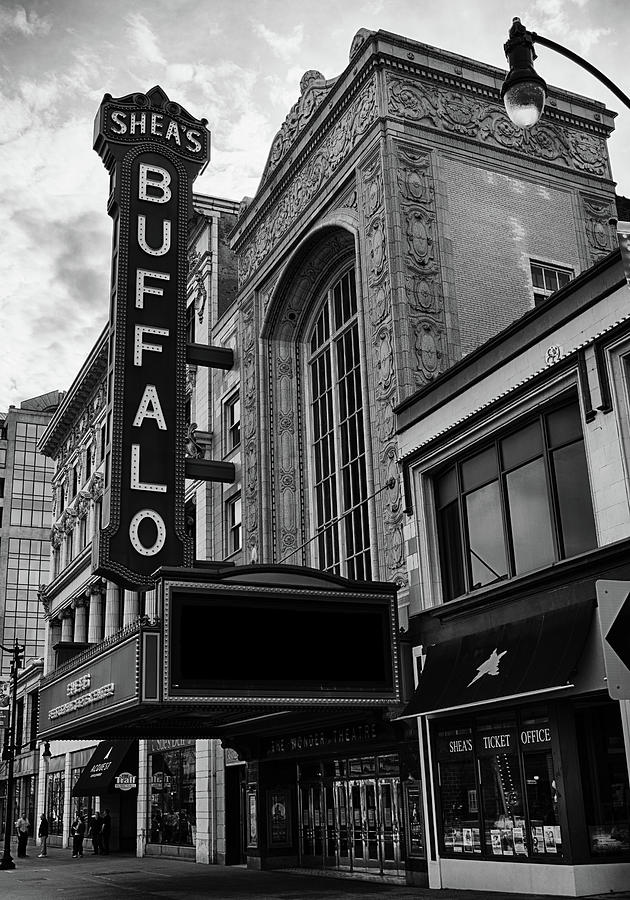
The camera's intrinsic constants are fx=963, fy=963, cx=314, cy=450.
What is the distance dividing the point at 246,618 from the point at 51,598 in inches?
1759

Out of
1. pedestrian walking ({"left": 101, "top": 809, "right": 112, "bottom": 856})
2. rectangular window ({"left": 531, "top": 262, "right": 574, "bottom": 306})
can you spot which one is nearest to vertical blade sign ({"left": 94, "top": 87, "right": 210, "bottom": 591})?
rectangular window ({"left": 531, "top": 262, "right": 574, "bottom": 306})

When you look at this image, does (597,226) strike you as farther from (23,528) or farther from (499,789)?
(23,528)

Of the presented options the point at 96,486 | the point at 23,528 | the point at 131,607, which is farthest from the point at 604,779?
the point at 23,528

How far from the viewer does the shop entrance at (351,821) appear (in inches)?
912

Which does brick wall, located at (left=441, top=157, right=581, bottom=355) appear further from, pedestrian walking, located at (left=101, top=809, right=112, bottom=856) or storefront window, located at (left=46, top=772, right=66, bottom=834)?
storefront window, located at (left=46, top=772, right=66, bottom=834)

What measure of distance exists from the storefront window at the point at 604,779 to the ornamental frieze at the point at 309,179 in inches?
671

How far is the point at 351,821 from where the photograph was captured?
2505cm

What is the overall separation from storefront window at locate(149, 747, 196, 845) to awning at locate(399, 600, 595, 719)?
1676 cm

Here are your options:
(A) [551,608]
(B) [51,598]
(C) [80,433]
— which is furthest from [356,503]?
(B) [51,598]

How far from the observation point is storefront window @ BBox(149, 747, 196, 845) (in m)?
34.3

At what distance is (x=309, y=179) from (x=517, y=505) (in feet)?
49.9

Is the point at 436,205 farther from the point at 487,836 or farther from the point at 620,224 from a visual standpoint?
the point at 620,224

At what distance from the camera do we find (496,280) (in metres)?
26.1

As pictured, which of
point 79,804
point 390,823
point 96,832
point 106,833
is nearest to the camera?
point 390,823
